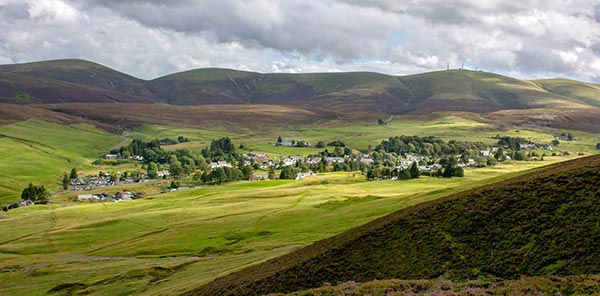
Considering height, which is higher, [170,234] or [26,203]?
[170,234]

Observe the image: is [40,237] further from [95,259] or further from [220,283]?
[220,283]

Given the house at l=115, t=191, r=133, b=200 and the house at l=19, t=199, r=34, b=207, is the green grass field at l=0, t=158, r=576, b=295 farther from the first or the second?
the house at l=115, t=191, r=133, b=200

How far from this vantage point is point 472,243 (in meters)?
41.1

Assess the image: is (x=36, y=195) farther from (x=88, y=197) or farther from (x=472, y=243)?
(x=472, y=243)

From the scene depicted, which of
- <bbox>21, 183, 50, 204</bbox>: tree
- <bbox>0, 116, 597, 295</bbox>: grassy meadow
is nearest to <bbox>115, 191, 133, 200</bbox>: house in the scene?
<bbox>21, 183, 50, 204</bbox>: tree

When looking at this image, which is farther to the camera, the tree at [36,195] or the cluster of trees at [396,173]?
the cluster of trees at [396,173]

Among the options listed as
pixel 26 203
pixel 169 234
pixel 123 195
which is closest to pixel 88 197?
pixel 123 195

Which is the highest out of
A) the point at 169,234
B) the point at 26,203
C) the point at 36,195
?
the point at 169,234

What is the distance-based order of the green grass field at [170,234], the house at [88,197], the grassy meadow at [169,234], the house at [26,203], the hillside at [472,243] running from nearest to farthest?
1. the hillside at [472,243]
2. the grassy meadow at [169,234]
3. the green grass field at [170,234]
4. the house at [26,203]
5. the house at [88,197]

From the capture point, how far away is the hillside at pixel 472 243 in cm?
3612

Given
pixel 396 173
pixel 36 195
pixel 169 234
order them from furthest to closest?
pixel 396 173 < pixel 36 195 < pixel 169 234

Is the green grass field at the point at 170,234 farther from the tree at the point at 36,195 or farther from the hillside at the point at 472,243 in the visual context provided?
the tree at the point at 36,195

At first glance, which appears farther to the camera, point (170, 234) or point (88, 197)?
point (88, 197)

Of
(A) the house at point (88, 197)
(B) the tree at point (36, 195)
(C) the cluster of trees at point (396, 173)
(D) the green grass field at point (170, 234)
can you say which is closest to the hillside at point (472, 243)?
(D) the green grass field at point (170, 234)
